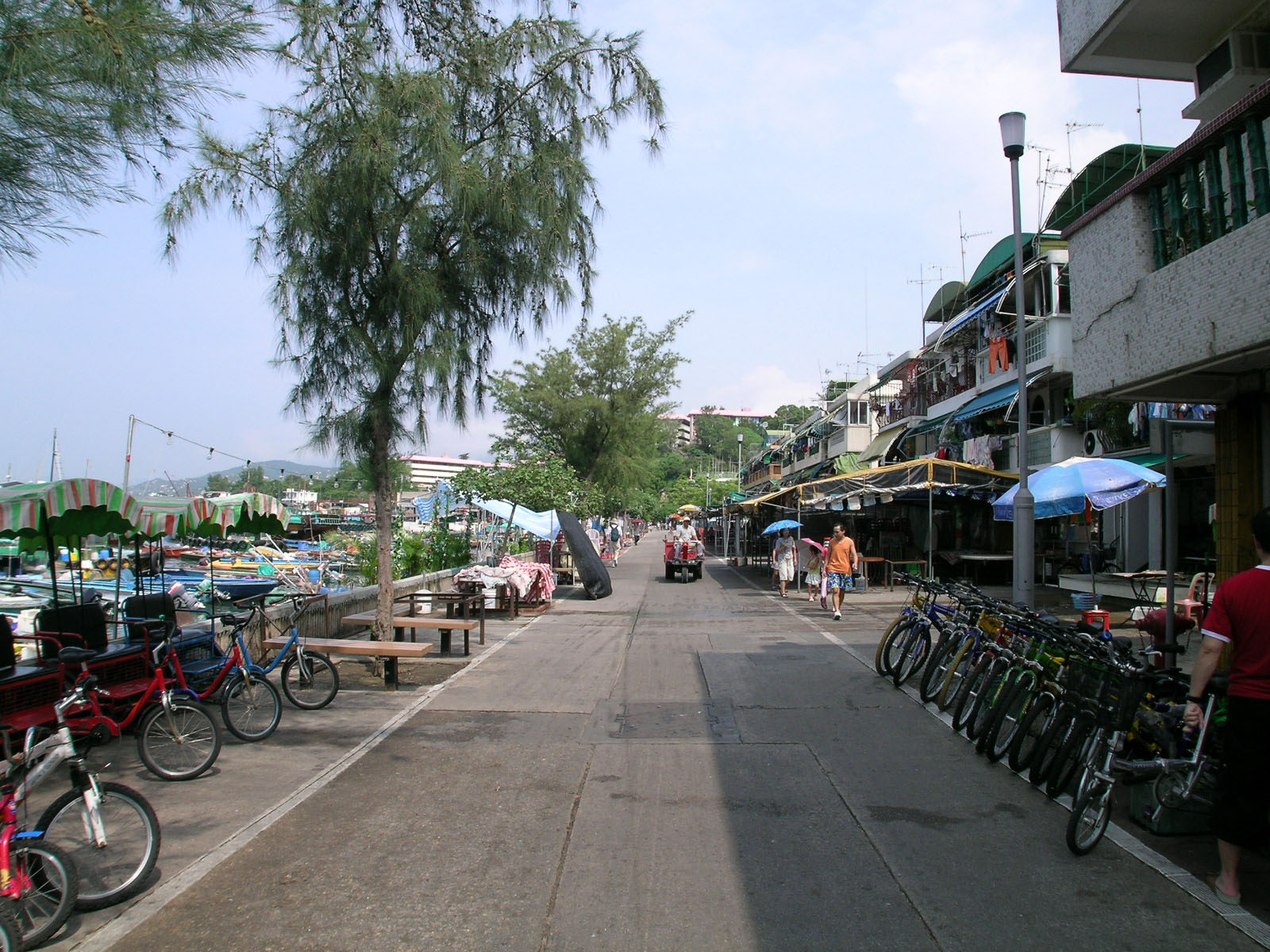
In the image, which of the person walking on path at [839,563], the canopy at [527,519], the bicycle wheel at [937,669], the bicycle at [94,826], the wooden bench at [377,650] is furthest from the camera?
the canopy at [527,519]

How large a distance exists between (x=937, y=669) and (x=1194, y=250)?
4.28 meters

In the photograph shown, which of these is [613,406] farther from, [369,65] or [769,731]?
[769,731]

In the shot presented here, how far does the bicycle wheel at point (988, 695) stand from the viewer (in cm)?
684

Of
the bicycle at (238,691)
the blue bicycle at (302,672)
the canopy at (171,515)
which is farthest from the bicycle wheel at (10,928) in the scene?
the blue bicycle at (302,672)

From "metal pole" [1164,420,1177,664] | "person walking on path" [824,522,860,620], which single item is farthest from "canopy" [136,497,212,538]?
"person walking on path" [824,522,860,620]

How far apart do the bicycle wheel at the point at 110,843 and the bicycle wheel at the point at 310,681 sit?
4.25m

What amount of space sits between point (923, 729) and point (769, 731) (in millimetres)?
1357

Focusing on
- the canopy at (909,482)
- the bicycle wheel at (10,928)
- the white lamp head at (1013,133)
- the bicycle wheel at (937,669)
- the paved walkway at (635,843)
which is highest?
the white lamp head at (1013,133)

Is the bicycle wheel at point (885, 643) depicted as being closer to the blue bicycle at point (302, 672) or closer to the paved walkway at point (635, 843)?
the paved walkway at point (635, 843)

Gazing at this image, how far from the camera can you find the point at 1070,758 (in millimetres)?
5625

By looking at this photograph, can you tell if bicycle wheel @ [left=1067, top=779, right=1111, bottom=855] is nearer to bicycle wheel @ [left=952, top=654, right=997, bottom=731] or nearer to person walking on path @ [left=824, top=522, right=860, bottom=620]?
A: bicycle wheel @ [left=952, top=654, right=997, bottom=731]

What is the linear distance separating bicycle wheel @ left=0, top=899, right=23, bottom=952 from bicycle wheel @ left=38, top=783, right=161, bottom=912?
0.36 metres

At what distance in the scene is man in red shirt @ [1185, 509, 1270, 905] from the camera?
3930mm

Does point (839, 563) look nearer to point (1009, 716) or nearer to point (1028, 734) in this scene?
point (1009, 716)
